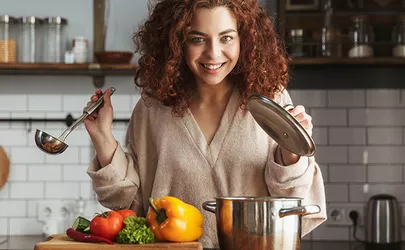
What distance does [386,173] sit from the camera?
4316 millimetres

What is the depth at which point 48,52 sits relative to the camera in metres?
4.28

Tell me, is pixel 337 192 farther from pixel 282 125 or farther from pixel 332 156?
pixel 282 125

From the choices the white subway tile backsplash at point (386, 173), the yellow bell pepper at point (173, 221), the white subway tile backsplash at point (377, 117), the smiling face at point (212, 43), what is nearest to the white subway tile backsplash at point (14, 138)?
the white subway tile backsplash at point (377, 117)

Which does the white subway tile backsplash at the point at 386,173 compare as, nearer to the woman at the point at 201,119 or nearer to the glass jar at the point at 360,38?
the glass jar at the point at 360,38

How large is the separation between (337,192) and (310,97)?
0.51m

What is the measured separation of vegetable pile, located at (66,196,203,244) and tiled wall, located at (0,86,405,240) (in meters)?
2.35

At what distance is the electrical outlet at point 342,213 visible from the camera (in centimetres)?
432

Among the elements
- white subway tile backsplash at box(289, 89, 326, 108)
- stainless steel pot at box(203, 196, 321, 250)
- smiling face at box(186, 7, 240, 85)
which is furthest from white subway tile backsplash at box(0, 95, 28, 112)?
stainless steel pot at box(203, 196, 321, 250)

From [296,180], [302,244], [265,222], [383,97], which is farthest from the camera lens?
[383,97]

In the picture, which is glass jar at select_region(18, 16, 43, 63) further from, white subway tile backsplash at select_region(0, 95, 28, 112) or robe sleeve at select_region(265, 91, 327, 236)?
robe sleeve at select_region(265, 91, 327, 236)

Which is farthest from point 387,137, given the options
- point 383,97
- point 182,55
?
point 182,55

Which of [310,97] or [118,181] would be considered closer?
[118,181]

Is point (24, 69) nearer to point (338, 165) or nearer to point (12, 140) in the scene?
point (12, 140)

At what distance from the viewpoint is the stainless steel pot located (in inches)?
73.2
